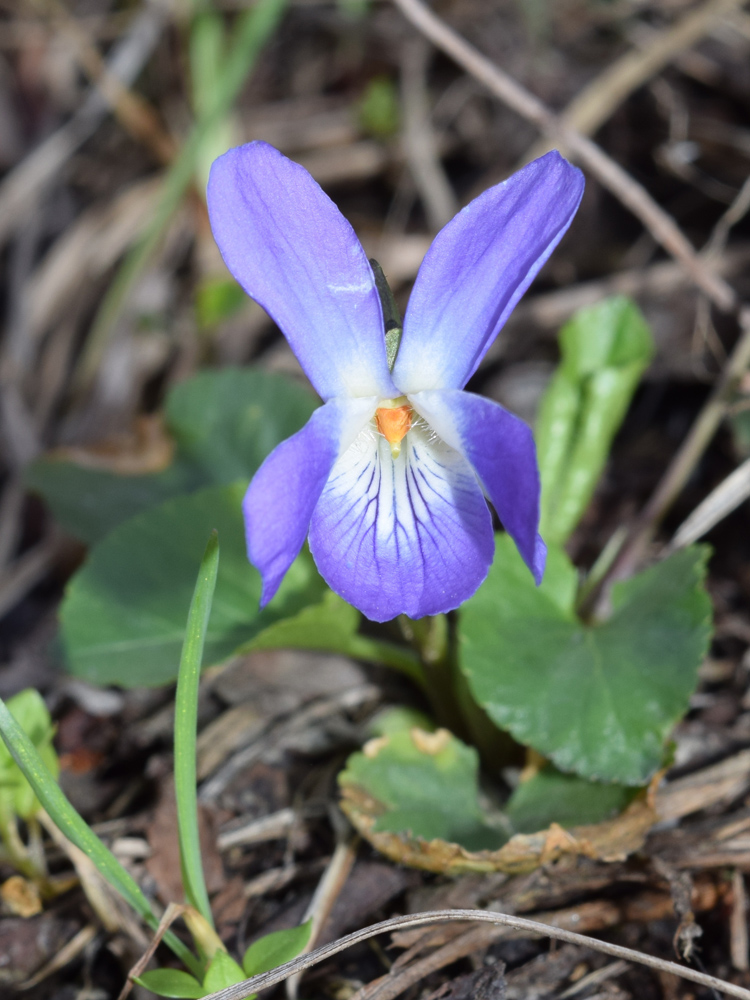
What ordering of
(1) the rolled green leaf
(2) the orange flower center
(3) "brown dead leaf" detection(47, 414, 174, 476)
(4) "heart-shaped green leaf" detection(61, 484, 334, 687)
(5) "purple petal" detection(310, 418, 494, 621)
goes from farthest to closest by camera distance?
(3) "brown dead leaf" detection(47, 414, 174, 476), (1) the rolled green leaf, (4) "heart-shaped green leaf" detection(61, 484, 334, 687), (2) the orange flower center, (5) "purple petal" detection(310, 418, 494, 621)

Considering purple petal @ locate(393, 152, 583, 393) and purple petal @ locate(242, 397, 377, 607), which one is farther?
purple petal @ locate(393, 152, 583, 393)

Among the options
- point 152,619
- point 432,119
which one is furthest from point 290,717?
point 432,119

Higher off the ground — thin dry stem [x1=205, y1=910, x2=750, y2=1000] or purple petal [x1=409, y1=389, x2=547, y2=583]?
purple petal [x1=409, y1=389, x2=547, y2=583]

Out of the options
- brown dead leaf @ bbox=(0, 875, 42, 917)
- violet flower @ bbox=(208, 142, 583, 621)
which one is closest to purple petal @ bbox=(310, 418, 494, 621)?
violet flower @ bbox=(208, 142, 583, 621)

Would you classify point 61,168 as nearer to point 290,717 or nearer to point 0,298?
point 0,298

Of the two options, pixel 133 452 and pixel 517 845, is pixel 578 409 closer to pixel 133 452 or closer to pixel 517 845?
pixel 517 845

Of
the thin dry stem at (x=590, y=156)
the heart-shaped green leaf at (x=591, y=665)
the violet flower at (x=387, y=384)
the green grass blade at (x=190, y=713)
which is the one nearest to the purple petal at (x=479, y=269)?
the violet flower at (x=387, y=384)

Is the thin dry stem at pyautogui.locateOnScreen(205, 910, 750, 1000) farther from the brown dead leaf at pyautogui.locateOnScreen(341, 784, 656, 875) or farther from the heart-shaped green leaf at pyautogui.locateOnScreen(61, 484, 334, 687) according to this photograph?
the heart-shaped green leaf at pyautogui.locateOnScreen(61, 484, 334, 687)
